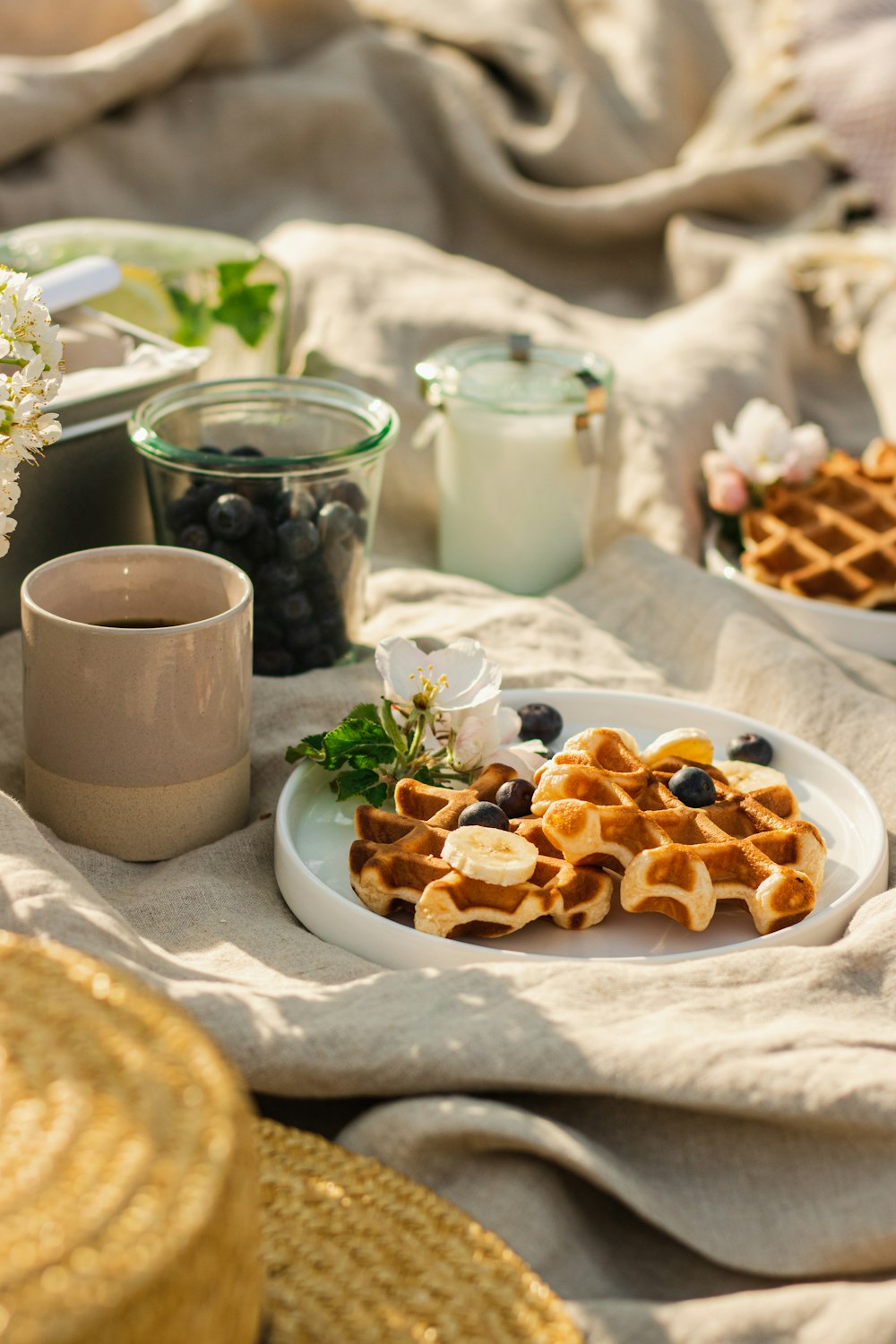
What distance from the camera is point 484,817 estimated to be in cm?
98

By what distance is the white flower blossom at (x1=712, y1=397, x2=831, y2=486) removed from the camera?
161cm

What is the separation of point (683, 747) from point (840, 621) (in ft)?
1.37

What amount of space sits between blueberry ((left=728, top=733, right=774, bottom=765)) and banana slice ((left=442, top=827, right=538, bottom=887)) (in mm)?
287

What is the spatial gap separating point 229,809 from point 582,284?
1.49 metres

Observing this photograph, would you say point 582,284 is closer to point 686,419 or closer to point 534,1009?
point 686,419

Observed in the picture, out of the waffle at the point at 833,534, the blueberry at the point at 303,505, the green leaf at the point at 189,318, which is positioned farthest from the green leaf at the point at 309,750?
the green leaf at the point at 189,318

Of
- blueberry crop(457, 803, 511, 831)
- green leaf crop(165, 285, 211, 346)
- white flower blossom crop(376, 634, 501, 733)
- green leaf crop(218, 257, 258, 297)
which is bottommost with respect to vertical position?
blueberry crop(457, 803, 511, 831)

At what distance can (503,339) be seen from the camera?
1.71 m

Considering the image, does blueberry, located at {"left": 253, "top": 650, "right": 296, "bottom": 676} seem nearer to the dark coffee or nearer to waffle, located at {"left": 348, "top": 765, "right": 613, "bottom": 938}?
the dark coffee

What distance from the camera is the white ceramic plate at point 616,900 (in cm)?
92

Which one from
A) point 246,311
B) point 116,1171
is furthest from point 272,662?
point 116,1171

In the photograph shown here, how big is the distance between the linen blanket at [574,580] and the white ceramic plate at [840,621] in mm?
43

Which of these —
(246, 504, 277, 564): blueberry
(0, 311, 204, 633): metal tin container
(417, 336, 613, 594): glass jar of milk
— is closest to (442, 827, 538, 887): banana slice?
(246, 504, 277, 564): blueberry

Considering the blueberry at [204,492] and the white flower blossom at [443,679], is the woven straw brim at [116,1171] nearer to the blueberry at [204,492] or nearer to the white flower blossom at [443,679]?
the white flower blossom at [443,679]
